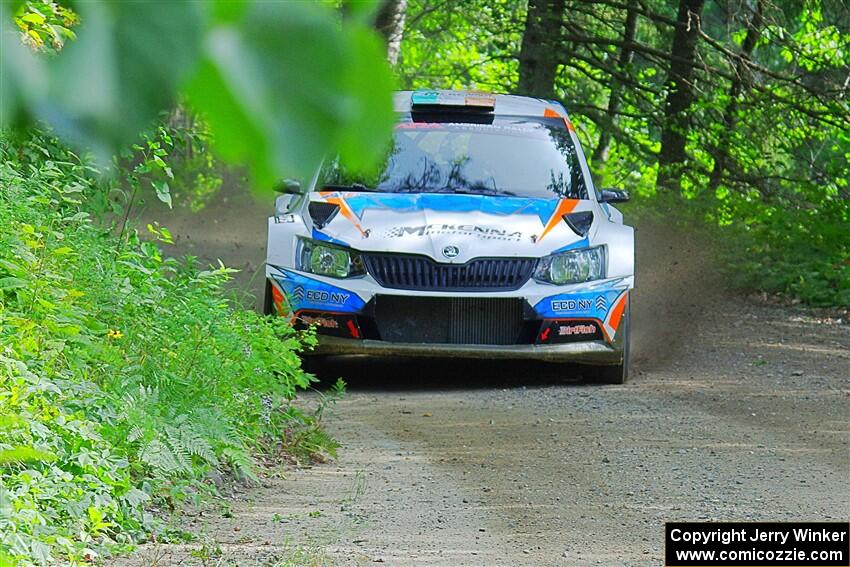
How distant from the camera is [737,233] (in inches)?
632

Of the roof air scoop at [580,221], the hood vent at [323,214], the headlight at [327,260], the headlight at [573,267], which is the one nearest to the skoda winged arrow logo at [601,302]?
the headlight at [573,267]

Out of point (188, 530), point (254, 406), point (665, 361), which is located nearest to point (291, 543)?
point (188, 530)

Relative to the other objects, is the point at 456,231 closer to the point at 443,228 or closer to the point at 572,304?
the point at 443,228

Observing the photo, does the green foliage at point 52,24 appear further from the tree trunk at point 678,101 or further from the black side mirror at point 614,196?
the tree trunk at point 678,101

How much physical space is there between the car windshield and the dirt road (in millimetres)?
1393

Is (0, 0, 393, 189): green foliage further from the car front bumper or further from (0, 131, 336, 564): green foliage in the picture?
the car front bumper

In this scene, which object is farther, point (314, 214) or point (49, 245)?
point (314, 214)

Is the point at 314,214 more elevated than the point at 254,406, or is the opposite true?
the point at 314,214

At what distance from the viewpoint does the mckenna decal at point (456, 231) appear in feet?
26.8

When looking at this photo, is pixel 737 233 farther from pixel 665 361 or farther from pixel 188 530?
pixel 188 530

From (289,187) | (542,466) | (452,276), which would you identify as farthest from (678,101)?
(289,187)

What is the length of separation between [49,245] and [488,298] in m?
3.17

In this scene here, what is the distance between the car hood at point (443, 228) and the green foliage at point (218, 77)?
23.4 ft

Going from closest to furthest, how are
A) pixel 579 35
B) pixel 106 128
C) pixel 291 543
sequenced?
pixel 106 128
pixel 291 543
pixel 579 35
